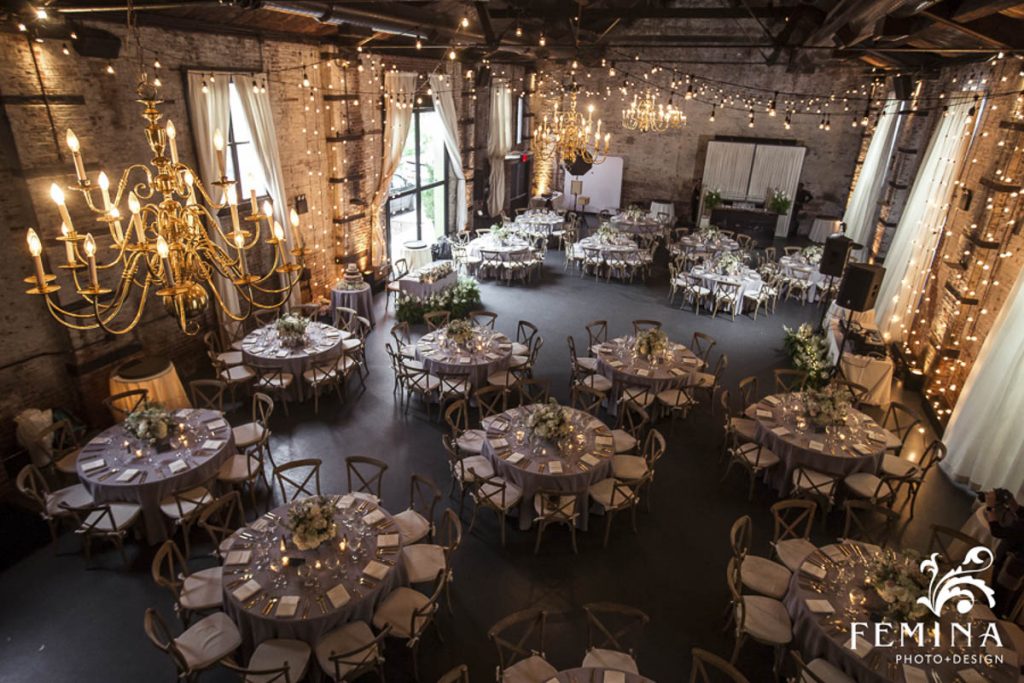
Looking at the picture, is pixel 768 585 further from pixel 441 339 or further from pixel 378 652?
pixel 441 339

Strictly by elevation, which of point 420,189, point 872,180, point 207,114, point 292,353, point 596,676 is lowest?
point 596,676

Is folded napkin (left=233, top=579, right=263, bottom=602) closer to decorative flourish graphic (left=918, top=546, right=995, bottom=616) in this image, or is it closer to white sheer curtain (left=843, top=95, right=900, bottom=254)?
decorative flourish graphic (left=918, top=546, right=995, bottom=616)

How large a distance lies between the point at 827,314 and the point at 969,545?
671 centimetres

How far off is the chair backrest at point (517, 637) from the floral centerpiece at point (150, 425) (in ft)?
12.4

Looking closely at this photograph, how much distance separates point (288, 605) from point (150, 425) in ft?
8.98

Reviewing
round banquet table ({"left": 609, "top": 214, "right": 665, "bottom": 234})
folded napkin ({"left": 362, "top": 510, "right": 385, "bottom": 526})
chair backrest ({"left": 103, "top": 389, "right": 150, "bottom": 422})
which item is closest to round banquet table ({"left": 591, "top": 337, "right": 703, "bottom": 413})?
folded napkin ({"left": 362, "top": 510, "right": 385, "bottom": 526})

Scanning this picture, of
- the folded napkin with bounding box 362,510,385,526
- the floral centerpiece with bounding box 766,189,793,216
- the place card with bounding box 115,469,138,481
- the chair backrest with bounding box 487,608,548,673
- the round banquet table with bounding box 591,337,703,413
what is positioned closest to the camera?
the chair backrest with bounding box 487,608,548,673

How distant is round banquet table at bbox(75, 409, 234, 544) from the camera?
5680 millimetres

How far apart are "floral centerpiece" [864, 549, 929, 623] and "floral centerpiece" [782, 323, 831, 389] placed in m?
4.36

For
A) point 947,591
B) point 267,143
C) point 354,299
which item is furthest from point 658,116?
point 947,591

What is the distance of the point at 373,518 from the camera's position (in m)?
5.24

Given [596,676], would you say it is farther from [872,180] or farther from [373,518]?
[872,180]

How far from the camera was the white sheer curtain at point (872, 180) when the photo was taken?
1419cm

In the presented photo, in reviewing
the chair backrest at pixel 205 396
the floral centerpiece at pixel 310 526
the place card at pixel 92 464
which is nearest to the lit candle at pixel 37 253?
the floral centerpiece at pixel 310 526
